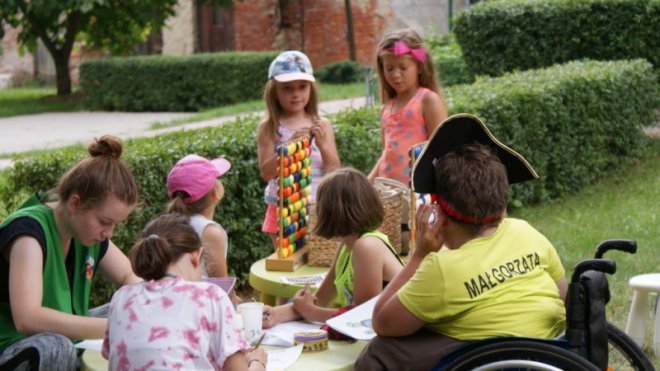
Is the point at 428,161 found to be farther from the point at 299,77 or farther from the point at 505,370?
the point at 299,77

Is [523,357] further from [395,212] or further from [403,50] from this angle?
[403,50]

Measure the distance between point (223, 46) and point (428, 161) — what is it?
23.8 metres

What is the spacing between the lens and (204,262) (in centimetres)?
450

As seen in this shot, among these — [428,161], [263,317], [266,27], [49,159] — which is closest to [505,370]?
[428,161]

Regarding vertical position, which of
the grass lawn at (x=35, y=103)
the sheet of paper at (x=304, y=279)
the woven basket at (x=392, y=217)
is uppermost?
the woven basket at (x=392, y=217)

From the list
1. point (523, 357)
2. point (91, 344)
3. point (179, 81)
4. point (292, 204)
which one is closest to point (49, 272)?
point (91, 344)

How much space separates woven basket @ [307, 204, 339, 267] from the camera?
4977 mm

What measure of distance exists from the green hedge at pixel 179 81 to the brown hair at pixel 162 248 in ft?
57.4

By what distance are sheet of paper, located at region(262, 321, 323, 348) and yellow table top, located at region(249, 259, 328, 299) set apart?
1.52ft

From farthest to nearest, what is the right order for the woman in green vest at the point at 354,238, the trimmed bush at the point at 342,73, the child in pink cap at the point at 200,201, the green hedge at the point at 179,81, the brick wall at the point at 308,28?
the brick wall at the point at 308,28, the trimmed bush at the point at 342,73, the green hedge at the point at 179,81, the child in pink cap at the point at 200,201, the woman in green vest at the point at 354,238

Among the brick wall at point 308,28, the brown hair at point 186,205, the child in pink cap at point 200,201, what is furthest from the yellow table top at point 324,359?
the brick wall at point 308,28

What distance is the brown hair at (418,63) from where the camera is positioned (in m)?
5.77

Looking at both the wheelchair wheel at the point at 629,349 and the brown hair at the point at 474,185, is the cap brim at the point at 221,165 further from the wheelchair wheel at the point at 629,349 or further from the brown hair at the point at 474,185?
the wheelchair wheel at the point at 629,349

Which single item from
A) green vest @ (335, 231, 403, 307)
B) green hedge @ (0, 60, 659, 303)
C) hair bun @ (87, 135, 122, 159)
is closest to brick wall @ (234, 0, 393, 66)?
green hedge @ (0, 60, 659, 303)
